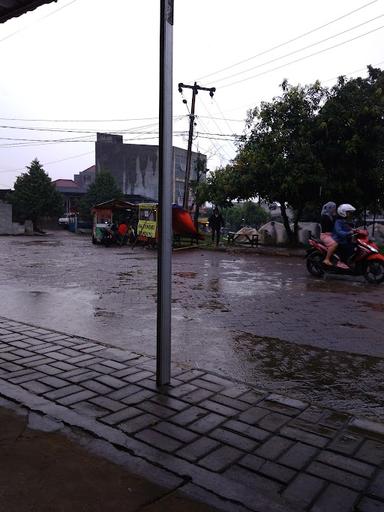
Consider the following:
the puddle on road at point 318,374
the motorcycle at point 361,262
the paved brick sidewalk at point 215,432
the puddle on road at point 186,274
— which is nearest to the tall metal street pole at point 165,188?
the paved brick sidewalk at point 215,432

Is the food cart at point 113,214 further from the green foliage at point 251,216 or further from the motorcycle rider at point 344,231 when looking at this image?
the green foliage at point 251,216

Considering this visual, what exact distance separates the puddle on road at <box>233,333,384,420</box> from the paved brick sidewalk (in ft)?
1.22

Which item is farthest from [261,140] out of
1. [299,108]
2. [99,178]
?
[99,178]

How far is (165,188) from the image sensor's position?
362 cm

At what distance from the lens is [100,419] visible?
126 inches

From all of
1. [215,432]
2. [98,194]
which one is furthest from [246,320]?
[98,194]

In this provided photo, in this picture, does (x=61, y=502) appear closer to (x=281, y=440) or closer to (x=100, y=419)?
(x=100, y=419)

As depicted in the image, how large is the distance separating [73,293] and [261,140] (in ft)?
45.1

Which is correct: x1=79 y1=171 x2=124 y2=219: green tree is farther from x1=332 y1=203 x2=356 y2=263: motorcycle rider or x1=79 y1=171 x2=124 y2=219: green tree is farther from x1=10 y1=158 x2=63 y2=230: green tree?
x1=332 y1=203 x2=356 y2=263: motorcycle rider

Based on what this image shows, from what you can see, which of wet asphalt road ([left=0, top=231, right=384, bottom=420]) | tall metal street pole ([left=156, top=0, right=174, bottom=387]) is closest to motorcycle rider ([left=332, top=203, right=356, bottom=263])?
wet asphalt road ([left=0, top=231, right=384, bottom=420])

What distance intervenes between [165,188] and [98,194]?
39.1 m

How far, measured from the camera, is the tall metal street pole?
354 centimetres

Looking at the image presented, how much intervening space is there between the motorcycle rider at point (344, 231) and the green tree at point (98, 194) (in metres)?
33.0

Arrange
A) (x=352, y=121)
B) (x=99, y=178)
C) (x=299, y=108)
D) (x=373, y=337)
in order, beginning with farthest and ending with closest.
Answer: (x=99, y=178)
(x=299, y=108)
(x=352, y=121)
(x=373, y=337)
